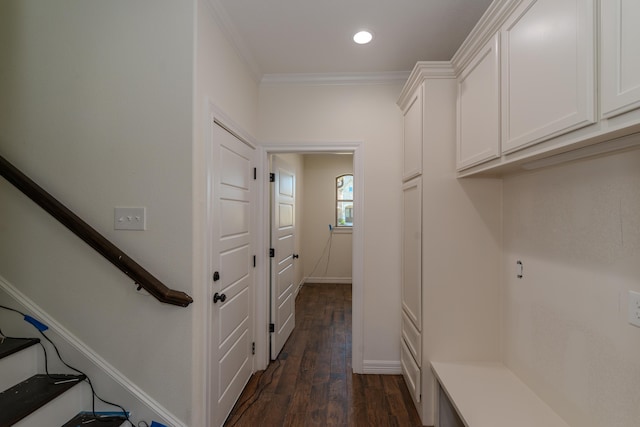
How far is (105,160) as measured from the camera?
155cm

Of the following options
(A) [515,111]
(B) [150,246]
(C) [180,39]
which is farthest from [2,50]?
(A) [515,111]

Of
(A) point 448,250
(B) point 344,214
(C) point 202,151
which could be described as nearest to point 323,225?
(B) point 344,214

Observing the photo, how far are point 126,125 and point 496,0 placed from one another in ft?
6.23

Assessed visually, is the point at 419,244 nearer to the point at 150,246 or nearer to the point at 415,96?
the point at 415,96

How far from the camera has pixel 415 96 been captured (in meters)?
2.12

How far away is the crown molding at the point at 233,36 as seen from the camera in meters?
1.74

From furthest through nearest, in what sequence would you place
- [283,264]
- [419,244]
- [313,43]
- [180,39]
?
[283,264] → [313,43] → [419,244] → [180,39]

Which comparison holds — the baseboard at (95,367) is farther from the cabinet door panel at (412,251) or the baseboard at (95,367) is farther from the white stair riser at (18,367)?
the cabinet door panel at (412,251)

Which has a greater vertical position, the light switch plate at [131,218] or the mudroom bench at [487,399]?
the light switch plate at [131,218]

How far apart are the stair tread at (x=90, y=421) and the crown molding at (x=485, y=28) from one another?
269cm

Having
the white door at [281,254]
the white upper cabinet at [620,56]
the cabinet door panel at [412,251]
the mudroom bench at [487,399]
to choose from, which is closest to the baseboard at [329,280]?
the white door at [281,254]

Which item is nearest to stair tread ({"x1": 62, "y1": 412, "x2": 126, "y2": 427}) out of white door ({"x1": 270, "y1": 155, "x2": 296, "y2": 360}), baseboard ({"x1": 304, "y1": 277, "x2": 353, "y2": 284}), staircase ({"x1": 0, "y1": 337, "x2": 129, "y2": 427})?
staircase ({"x1": 0, "y1": 337, "x2": 129, "y2": 427})

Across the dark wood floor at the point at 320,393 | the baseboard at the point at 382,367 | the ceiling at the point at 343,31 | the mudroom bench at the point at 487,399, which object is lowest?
the dark wood floor at the point at 320,393

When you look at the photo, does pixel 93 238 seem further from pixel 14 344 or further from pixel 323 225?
pixel 323 225
